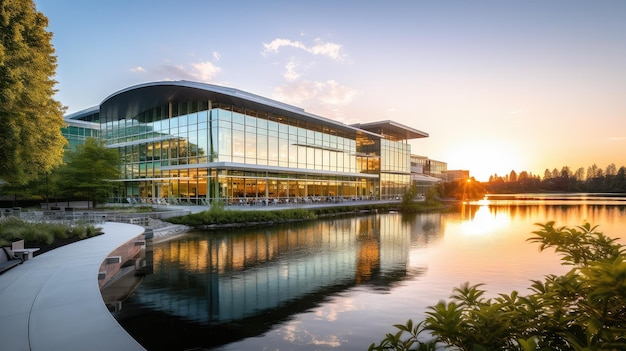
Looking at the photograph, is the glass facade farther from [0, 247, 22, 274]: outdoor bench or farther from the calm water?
[0, 247, 22, 274]: outdoor bench

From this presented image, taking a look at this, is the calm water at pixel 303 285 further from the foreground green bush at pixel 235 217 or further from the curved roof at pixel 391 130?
Answer: the curved roof at pixel 391 130

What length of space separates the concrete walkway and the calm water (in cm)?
169

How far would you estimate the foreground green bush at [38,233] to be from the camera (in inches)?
565

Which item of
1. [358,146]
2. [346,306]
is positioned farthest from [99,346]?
[358,146]

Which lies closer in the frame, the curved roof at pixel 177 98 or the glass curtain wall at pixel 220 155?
the curved roof at pixel 177 98

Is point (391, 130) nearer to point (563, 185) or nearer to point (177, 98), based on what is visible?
point (177, 98)

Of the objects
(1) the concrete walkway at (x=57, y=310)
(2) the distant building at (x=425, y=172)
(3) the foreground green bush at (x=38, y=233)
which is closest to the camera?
Answer: (1) the concrete walkway at (x=57, y=310)

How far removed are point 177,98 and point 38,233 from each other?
28.3 m

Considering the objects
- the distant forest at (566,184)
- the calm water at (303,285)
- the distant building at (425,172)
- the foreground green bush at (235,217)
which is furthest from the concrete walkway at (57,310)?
the distant forest at (566,184)

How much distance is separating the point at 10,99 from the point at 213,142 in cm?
2665

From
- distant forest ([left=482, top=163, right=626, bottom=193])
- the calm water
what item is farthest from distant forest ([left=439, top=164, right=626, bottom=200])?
the calm water

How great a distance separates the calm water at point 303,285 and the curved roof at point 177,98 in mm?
18702

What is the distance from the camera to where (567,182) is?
152 m

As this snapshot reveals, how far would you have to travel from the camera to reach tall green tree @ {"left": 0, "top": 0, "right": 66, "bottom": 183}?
38.8 feet
